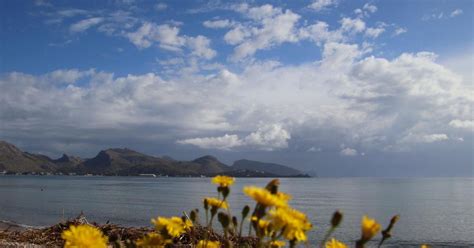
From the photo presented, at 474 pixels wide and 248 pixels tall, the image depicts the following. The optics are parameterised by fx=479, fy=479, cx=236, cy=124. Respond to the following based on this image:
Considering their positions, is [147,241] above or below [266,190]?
below

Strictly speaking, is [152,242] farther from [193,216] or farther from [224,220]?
[193,216]

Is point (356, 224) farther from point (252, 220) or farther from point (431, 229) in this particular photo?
point (252, 220)

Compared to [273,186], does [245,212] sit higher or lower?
lower

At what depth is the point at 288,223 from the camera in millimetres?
2393

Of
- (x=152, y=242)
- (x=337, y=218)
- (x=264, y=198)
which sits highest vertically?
(x=264, y=198)

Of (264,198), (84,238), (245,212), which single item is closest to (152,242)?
(84,238)

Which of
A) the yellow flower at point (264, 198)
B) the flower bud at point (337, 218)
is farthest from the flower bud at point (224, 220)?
the flower bud at point (337, 218)

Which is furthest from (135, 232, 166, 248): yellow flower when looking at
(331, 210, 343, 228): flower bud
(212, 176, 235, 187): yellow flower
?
(331, 210, 343, 228): flower bud

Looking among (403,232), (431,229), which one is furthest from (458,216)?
(403,232)

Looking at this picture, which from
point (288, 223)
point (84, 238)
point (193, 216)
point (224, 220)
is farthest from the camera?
point (193, 216)

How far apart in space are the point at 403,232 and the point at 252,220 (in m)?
34.7

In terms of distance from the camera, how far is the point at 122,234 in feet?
27.9

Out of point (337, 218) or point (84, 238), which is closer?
point (84, 238)

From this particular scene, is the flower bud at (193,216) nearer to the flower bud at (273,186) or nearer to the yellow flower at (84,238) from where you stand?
the flower bud at (273,186)
